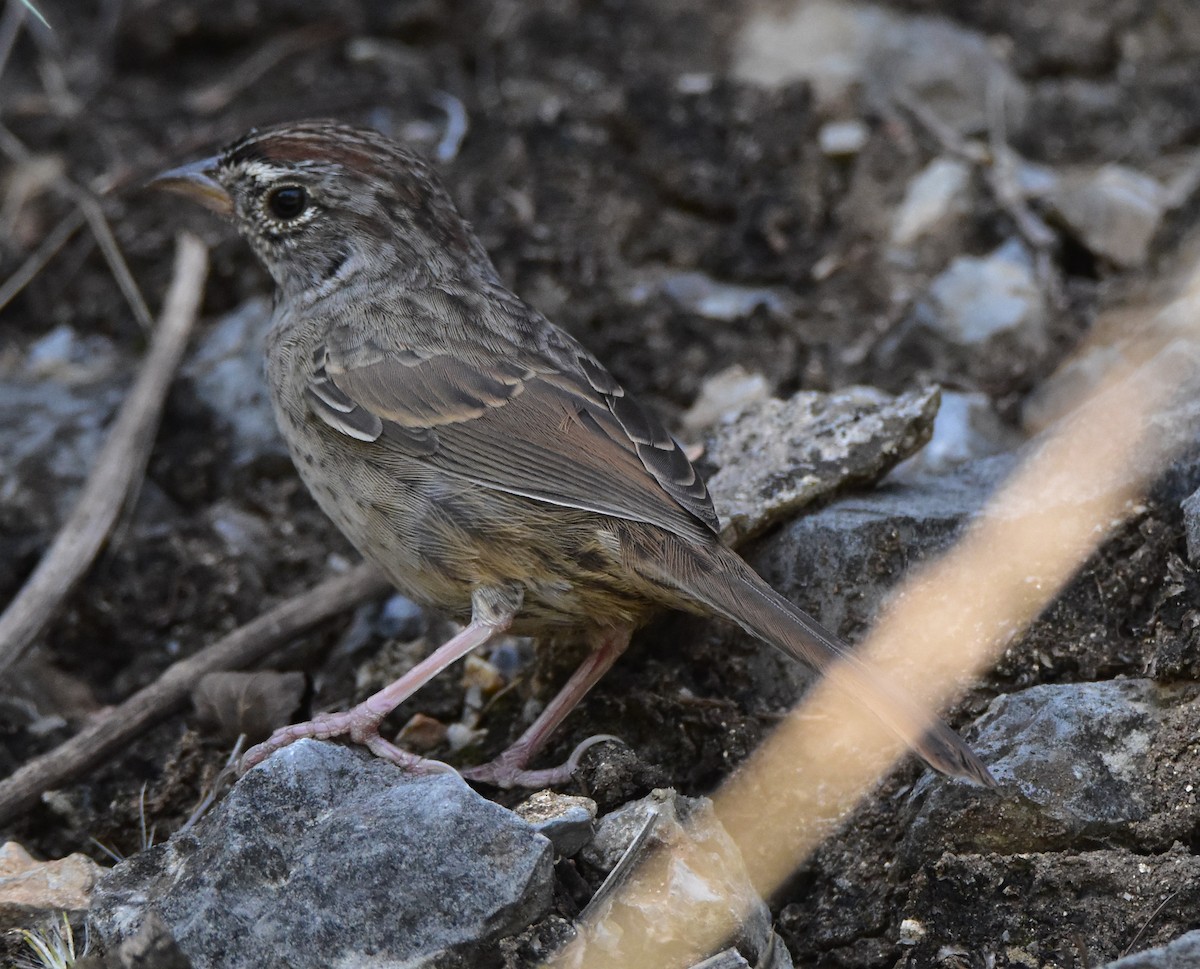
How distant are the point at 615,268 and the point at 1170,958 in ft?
11.8

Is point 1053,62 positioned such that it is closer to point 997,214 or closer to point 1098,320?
point 997,214

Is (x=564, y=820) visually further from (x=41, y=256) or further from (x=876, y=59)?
(x=876, y=59)

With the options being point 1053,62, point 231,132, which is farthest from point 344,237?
A: point 1053,62

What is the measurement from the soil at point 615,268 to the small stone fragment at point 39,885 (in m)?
0.27

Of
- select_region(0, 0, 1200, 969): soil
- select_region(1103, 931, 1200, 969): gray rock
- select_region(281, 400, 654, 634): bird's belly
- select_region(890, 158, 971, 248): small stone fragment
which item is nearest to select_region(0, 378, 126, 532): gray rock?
select_region(0, 0, 1200, 969): soil

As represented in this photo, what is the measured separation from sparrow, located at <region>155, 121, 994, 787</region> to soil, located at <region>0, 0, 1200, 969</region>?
355mm

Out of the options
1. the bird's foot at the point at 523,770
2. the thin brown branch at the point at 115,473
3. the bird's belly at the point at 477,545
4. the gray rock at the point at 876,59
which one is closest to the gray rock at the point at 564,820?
the bird's foot at the point at 523,770

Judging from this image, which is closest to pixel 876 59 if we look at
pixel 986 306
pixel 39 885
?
pixel 986 306

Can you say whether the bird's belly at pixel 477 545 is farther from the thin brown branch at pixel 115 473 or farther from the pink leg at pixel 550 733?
the thin brown branch at pixel 115 473

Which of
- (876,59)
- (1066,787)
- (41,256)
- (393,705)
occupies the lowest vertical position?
(1066,787)

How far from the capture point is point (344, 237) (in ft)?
15.0

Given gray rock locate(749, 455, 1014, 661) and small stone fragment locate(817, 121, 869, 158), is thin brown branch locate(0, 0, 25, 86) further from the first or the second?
gray rock locate(749, 455, 1014, 661)

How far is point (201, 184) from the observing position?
15.4ft

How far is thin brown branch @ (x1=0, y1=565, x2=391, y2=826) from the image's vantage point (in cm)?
380
